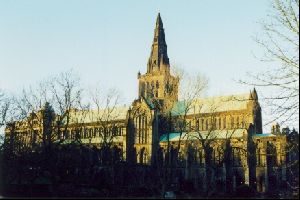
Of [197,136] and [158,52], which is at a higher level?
[158,52]

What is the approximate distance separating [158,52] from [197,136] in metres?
26.4

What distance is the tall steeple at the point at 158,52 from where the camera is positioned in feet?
274

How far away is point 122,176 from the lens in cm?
4838

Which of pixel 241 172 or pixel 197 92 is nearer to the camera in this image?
pixel 197 92

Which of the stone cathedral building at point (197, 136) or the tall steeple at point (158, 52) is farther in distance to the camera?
the tall steeple at point (158, 52)

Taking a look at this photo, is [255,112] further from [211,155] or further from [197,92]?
A: [197,92]

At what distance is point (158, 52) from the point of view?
83750 mm

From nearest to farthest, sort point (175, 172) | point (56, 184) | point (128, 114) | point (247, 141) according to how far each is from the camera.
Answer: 1. point (56, 184)
2. point (247, 141)
3. point (175, 172)
4. point (128, 114)

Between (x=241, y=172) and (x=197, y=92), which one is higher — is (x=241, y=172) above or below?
below

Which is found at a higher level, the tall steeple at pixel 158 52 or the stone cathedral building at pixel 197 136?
the tall steeple at pixel 158 52

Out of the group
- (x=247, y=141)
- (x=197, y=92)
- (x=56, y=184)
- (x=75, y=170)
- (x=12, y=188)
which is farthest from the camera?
(x=247, y=141)

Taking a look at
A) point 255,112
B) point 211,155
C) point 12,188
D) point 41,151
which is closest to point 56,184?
point 12,188

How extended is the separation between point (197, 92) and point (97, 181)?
15685 mm

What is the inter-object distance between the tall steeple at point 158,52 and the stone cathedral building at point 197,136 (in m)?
12.9
